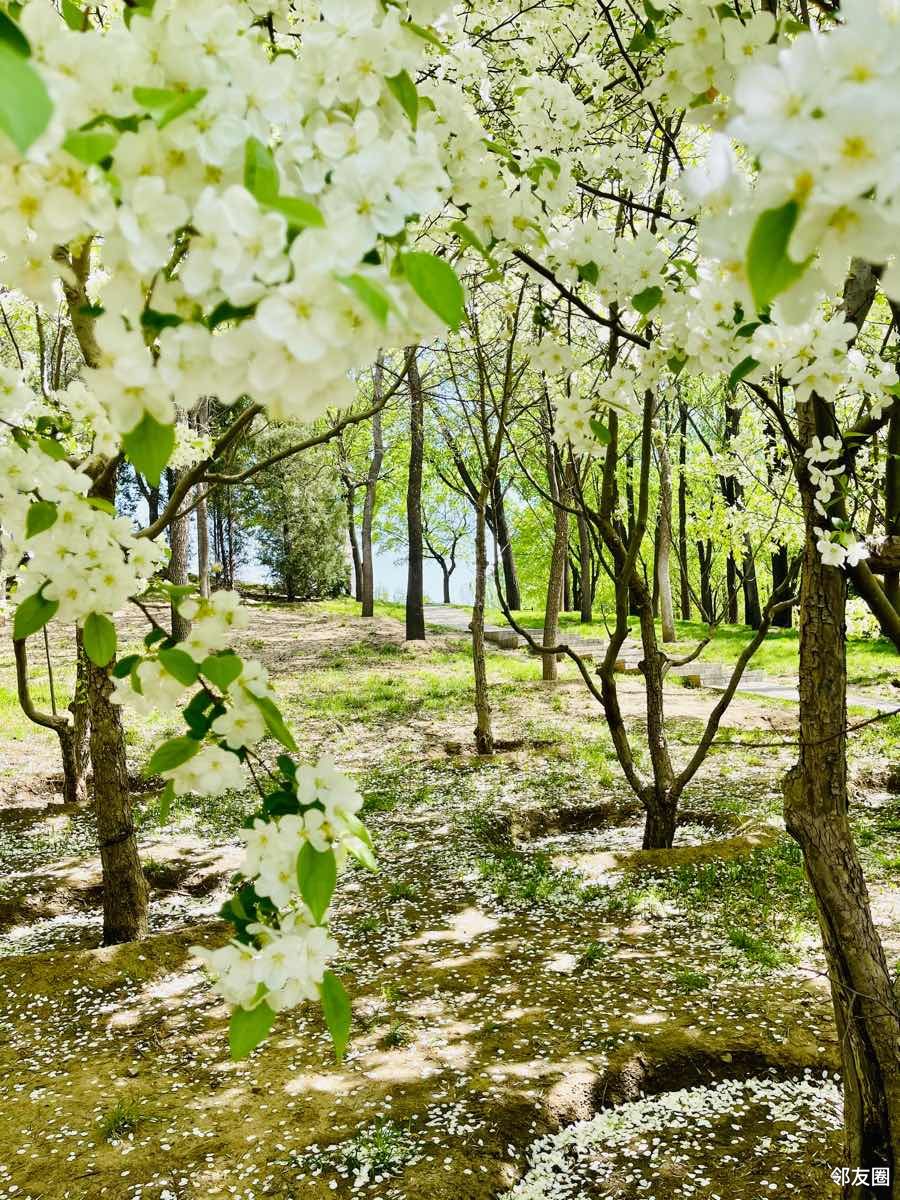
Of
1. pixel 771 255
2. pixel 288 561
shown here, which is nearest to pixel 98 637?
pixel 771 255

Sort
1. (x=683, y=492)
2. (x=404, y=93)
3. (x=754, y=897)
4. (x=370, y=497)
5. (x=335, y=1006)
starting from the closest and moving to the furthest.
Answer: (x=404, y=93)
(x=335, y=1006)
(x=754, y=897)
(x=370, y=497)
(x=683, y=492)

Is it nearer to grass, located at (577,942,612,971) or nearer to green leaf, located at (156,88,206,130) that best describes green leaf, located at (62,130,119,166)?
green leaf, located at (156,88,206,130)

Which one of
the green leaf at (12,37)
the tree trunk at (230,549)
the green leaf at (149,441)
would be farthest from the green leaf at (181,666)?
the tree trunk at (230,549)

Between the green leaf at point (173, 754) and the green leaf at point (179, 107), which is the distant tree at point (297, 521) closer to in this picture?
the green leaf at point (173, 754)

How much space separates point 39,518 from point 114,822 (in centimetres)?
336

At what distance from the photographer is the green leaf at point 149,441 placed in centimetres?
83

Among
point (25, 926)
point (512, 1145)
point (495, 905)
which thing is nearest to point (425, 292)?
point (512, 1145)

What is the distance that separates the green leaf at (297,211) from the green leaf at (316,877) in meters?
0.78

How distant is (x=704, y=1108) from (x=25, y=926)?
3997mm

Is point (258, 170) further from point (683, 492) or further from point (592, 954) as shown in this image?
point (683, 492)

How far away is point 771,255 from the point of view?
2.11 ft

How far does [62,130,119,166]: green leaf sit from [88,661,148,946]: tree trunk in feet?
12.2

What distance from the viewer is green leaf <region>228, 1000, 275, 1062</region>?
106 centimetres

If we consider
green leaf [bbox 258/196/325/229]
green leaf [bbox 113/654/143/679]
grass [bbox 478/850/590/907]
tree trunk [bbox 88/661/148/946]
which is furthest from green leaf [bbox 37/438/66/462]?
grass [bbox 478/850/590/907]
